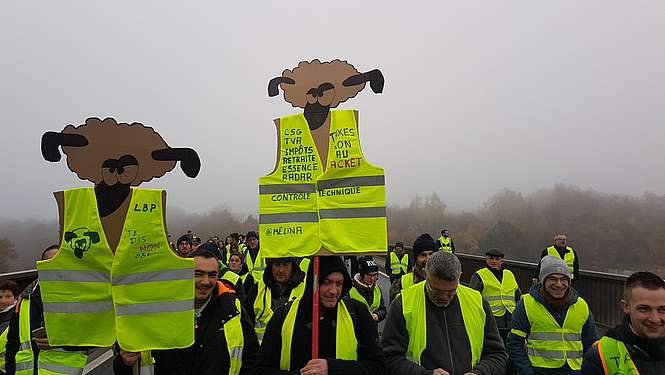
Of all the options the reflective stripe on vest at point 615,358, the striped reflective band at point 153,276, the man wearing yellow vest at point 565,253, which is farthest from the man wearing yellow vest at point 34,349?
the man wearing yellow vest at point 565,253

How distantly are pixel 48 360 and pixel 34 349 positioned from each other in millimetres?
339

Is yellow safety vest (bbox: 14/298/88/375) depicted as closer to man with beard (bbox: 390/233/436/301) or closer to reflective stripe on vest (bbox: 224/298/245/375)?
reflective stripe on vest (bbox: 224/298/245/375)

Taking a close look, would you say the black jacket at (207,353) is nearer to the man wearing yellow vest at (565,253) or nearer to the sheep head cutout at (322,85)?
the sheep head cutout at (322,85)

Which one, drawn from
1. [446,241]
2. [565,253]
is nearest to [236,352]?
[565,253]

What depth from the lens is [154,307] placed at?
9.29 ft

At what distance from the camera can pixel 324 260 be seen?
3.20m

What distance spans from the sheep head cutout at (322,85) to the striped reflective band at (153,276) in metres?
1.32

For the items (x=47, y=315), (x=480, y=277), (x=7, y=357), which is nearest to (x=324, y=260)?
(x=47, y=315)

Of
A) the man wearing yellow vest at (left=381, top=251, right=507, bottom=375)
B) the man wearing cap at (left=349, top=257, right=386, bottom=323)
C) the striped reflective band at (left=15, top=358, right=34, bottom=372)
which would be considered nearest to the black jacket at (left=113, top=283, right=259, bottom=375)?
the striped reflective band at (left=15, top=358, right=34, bottom=372)

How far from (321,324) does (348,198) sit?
85cm

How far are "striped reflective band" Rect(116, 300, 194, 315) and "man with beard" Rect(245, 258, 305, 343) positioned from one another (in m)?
2.00

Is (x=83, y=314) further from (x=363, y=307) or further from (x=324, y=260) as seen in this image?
→ (x=363, y=307)

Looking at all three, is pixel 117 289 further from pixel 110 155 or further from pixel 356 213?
pixel 356 213

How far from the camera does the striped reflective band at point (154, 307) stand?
2.79m
